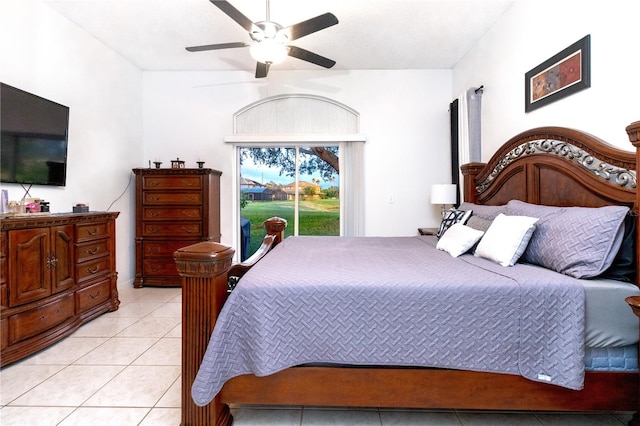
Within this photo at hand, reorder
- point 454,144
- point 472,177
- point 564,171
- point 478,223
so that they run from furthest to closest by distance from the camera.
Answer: point 454,144 < point 472,177 < point 478,223 < point 564,171

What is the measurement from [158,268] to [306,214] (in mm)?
2024

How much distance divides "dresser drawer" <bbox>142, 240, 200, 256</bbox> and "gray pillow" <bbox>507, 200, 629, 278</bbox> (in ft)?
11.6

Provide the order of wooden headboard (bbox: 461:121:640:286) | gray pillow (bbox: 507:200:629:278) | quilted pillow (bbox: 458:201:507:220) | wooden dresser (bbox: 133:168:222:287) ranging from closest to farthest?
gray pillow (bbox: 507:200:629:278), wooden headboard (bbox: 461:121:640:286), quilted pillow (bbox: 458:201:507:220), wooden dresser (bbox: 133:168:222:287)

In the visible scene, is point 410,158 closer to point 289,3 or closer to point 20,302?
point 289,3

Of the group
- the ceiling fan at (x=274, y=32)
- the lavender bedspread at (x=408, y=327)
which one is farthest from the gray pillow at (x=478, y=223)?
the ceiling fan at (x=274, y=32)

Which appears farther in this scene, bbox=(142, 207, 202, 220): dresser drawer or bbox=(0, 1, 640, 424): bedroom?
bbox=(142, 207, 202, 220): dresser drawer

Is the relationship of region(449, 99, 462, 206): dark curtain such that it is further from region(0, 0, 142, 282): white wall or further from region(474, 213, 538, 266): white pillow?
region(0, 0, 142, 282): white wall

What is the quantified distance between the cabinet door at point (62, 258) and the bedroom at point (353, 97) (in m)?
0.50

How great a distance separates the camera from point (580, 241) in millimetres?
1605

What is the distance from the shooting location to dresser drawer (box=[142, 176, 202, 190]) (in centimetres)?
400

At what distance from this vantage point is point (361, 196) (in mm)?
4449

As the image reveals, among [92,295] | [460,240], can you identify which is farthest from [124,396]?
[460,240]

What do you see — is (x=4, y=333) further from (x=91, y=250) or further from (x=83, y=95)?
(x=83, y=95)

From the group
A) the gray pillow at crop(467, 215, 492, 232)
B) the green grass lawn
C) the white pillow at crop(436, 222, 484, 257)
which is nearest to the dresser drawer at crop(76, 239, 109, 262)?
the green grass lawn
